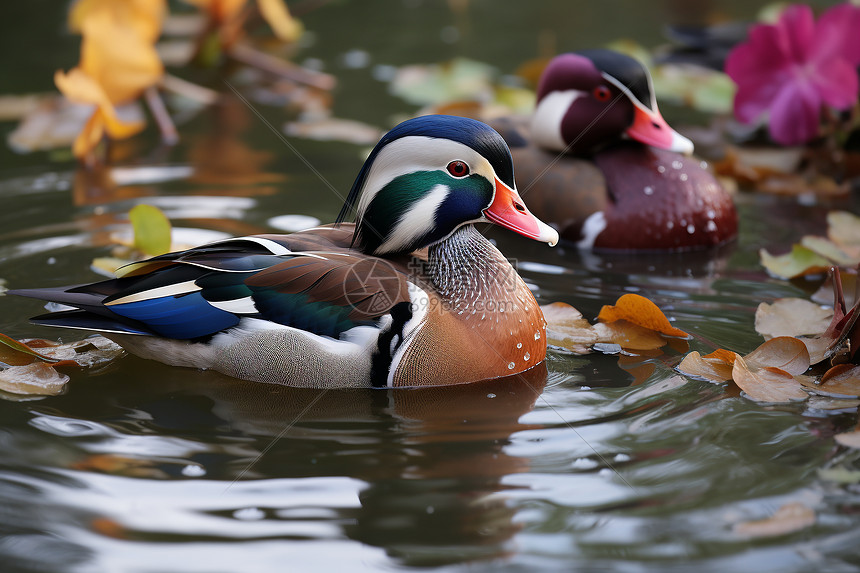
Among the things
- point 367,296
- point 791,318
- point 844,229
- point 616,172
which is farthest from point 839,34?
point 367,296

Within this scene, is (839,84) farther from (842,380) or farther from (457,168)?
(457,168)

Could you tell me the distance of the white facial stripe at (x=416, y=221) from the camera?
4000 mm

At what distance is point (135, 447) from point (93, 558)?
636 millimetres

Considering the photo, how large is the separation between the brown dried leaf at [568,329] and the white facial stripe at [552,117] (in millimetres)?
1529

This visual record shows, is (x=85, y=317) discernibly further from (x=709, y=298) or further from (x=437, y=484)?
(x=709, y=298)

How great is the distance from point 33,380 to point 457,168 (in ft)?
6.33

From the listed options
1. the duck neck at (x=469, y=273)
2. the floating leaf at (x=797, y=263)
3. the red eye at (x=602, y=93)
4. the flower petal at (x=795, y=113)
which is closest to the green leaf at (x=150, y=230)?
the duck neck at (x=469, y=273)

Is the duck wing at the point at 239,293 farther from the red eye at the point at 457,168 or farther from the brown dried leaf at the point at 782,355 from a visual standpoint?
the brown dried leaf at the point at 782,355

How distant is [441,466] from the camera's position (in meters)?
3.46

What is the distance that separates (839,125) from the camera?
6.78m

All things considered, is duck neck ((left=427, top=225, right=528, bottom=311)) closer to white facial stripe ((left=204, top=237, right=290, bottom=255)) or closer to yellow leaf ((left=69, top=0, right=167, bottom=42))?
white facial stripe ((left=204, top=237, right=290, bottom=255))

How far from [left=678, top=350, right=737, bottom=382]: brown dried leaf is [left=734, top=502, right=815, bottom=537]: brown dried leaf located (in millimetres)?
925

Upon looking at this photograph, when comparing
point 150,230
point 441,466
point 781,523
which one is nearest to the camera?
point 781,523

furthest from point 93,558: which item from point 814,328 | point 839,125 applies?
point 839,125
